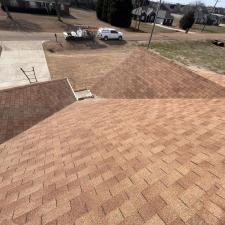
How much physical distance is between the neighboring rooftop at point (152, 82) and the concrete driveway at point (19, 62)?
835 centimetres

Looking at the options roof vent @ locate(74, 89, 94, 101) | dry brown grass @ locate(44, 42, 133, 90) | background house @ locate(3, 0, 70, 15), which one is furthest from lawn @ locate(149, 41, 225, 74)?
background house @ locate(3, 0, 70, 15)

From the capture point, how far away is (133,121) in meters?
5.91

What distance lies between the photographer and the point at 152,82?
33.3 ft

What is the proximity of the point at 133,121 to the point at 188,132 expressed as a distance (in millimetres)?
1733

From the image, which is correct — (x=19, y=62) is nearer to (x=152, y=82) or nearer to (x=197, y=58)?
(x=152, y=82)

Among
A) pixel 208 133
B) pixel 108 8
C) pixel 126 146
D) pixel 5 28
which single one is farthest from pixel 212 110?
pixel 108 8

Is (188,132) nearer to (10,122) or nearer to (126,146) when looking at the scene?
Result: (126,146)

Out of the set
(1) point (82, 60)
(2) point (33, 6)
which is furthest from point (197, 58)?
(2) point (33, 6)

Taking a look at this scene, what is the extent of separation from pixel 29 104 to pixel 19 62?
13385 millimetres

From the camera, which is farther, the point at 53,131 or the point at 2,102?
the point at 2,102

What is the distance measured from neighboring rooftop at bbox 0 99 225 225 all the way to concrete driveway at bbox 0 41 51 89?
515 inches

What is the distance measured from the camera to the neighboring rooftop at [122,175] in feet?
8.52

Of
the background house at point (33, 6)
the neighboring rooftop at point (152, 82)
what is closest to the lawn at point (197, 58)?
the neighboring rooftop at point (152, 82)

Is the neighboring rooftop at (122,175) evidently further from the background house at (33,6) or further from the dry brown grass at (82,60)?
the background house at (33,6)
